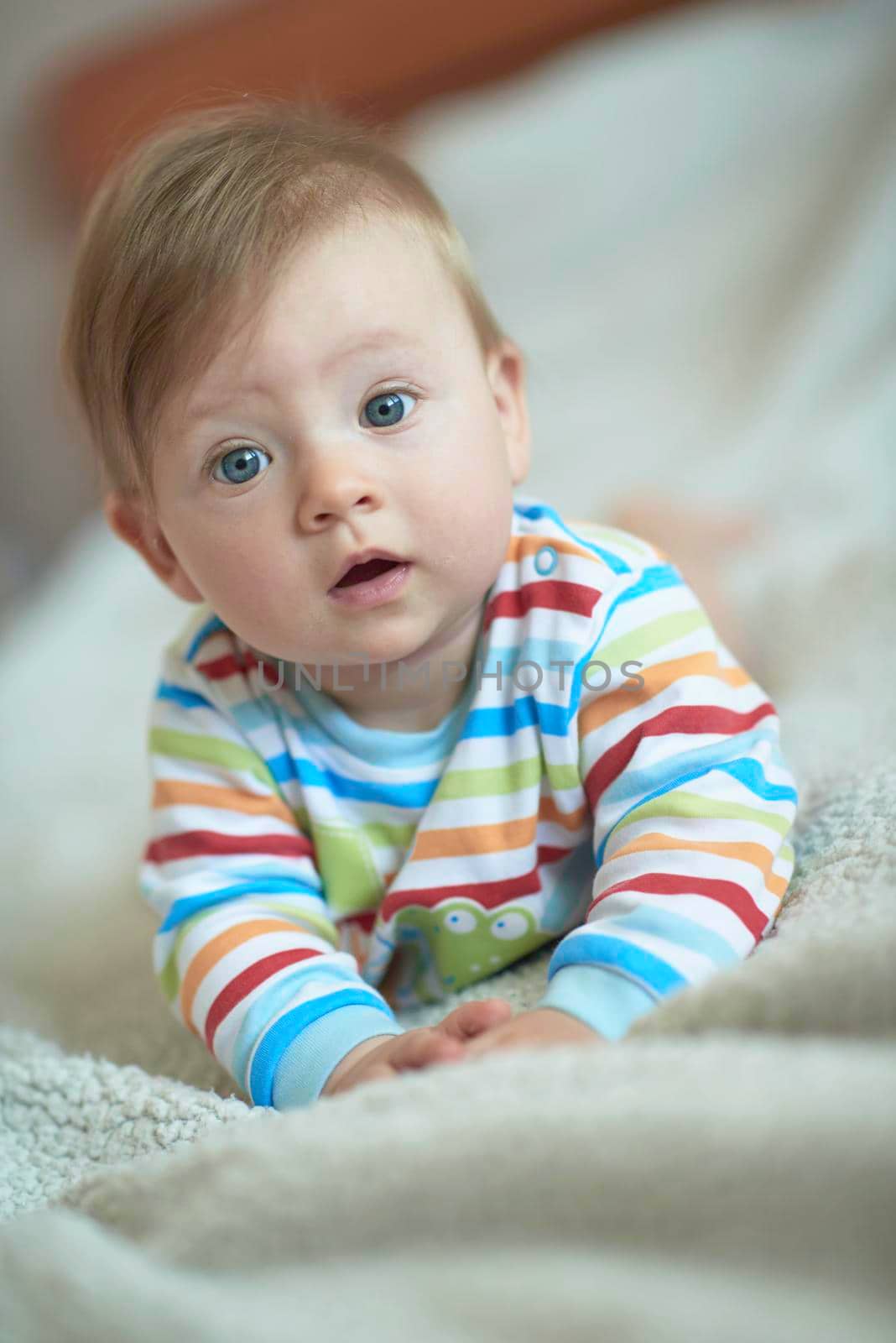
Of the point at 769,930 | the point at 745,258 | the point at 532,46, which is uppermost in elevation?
the point at 532,46

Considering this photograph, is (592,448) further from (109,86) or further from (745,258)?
(109,86)

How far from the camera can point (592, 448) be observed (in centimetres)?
158

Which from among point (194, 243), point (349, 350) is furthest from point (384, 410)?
point (194, 243)

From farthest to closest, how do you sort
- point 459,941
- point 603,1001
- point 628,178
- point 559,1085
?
1. point 628,178
2. point 459,941
3. point 603,1001
4. point 559,1085

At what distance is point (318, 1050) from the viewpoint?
675 mm

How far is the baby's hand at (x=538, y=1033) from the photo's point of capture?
1.88 feet

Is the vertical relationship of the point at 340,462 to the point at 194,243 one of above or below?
below

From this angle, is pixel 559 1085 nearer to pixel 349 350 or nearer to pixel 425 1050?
pixel 425 1050

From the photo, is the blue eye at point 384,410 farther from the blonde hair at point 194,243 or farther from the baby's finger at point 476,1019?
the baby's finger at point 476,1019

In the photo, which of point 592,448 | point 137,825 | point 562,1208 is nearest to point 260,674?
point 137,825

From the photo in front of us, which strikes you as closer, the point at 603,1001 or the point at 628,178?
the point at 603,1001

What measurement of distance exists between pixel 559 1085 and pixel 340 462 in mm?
371

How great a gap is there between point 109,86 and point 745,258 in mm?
1438

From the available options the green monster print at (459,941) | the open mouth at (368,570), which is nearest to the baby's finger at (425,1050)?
the green monster print at (459,941)
